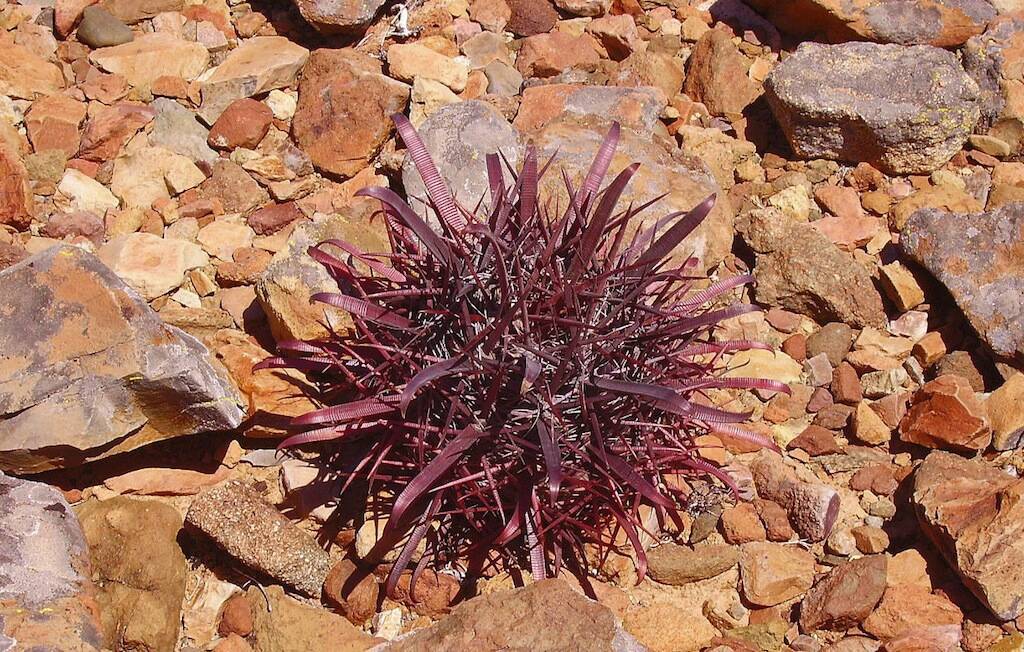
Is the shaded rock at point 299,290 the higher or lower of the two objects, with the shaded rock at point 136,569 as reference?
higher

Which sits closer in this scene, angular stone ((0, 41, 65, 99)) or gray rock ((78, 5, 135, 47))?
angular stone ((0, 41, 65, 99))

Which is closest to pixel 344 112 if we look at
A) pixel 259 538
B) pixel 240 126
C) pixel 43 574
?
pixel 240 126

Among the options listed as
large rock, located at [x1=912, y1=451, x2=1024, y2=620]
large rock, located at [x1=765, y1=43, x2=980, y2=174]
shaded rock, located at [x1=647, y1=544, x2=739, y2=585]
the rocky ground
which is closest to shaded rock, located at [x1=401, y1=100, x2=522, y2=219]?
the rocky ground

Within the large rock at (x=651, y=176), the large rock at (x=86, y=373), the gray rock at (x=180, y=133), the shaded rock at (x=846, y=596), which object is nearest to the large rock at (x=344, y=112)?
the gray rock at (x=180, y=133)

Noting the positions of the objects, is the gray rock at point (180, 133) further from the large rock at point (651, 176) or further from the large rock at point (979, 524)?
the large rock at point (979, 524)

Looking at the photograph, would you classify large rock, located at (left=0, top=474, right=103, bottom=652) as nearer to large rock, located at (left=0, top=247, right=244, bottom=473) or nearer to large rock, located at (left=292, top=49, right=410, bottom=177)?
large rock, located at (left=0, top=247, right=244, bottom=473)

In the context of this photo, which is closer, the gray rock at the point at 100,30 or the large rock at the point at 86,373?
the large rock at the point at 86,373

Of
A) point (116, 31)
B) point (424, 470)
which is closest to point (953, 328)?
point (424, 470)
